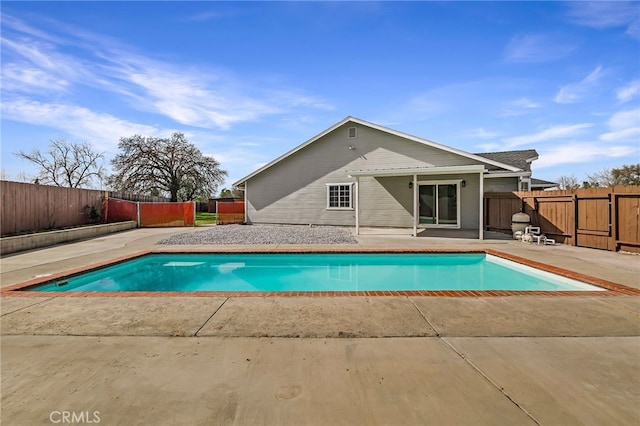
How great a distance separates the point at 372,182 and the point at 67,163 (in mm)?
34194

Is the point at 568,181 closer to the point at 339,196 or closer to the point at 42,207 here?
the point at 339,196

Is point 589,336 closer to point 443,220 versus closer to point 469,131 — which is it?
point 443,220

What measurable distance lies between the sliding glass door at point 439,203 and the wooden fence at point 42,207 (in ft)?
54.2

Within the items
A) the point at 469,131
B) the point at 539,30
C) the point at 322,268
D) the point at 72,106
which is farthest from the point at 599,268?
the point at 72,106

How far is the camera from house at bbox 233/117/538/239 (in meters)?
14.6

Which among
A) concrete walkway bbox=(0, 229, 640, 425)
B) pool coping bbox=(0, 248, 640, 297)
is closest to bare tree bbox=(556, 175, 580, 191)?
pool coping bbox=(0, 248, 640, 297)

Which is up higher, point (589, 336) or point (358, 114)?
point (358, 114)

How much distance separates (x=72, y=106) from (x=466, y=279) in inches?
765

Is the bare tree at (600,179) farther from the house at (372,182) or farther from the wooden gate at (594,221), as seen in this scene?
the wooden gate at (594,221)

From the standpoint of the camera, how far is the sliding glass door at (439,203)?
14896 millimetres

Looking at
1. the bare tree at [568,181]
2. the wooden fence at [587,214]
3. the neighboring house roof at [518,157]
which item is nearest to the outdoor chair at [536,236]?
the wooden fence at [587,214]

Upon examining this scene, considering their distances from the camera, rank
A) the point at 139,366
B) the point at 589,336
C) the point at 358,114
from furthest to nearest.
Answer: the point at 358,114 → the point at 589,336 → the point at 139,366

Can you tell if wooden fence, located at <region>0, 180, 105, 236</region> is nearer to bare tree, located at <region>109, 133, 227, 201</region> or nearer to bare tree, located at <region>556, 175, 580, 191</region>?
bare tree, located at <region>109, 133, 227, 201</region>

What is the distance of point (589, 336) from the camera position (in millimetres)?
3344
